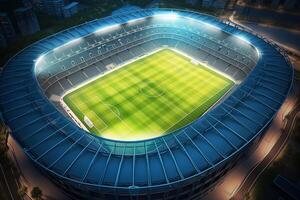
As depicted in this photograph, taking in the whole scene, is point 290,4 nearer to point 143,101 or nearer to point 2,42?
point 143,101

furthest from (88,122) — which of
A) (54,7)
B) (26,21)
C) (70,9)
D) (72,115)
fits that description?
(54,7)

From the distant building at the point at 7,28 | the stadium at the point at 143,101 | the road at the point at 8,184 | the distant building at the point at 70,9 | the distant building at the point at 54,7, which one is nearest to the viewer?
the stadium at the point at 143,101

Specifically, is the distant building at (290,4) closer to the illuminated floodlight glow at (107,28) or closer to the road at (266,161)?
the road at (266,161)

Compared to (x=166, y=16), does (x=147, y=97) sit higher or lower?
lower

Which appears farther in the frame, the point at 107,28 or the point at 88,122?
the point at 107,28

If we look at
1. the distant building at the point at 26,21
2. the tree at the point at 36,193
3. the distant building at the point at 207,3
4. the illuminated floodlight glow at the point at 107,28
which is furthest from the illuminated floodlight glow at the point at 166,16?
the tree at the point at 36,193

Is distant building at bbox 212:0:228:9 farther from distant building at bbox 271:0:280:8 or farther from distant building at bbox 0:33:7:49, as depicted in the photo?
distant building at bbox 0:33:7:49
